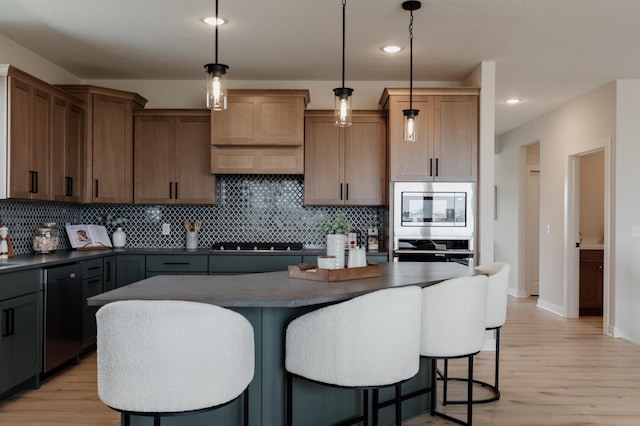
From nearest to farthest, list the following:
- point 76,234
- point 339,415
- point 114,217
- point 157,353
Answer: point 157,353 < point 339,415 < point 76,234 < point 114,217

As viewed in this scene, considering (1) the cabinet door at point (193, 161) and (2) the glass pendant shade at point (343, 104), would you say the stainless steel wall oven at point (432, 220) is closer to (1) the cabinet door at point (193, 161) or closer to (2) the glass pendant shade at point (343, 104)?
(1) the cabinet door at point (193, 161)

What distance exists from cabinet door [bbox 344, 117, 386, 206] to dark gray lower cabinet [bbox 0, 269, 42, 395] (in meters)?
2.86

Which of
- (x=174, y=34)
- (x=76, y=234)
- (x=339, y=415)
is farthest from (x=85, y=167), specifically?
(x=339, y=415)

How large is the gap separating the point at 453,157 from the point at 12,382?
390 cm

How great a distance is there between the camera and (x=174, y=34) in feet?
13.9

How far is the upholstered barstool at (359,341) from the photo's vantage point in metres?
2.13

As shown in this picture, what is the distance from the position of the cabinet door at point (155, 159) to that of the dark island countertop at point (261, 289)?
263cm

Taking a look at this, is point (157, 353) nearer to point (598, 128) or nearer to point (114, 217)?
point (114, 217)

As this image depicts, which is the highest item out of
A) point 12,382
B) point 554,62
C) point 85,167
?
point 554,62

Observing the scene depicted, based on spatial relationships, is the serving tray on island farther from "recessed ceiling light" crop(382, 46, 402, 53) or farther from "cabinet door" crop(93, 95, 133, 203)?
"cabinet door" crop(93, 95, 133, 203)

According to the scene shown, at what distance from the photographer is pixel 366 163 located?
17.3 ft

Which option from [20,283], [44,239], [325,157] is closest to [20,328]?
[20,283]

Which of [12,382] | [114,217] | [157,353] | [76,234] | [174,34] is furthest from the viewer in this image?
[114,217]

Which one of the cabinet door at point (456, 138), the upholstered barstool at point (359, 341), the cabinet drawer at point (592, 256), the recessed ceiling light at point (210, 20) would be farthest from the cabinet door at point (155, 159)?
the cabinet drawer at point (592, 256)
